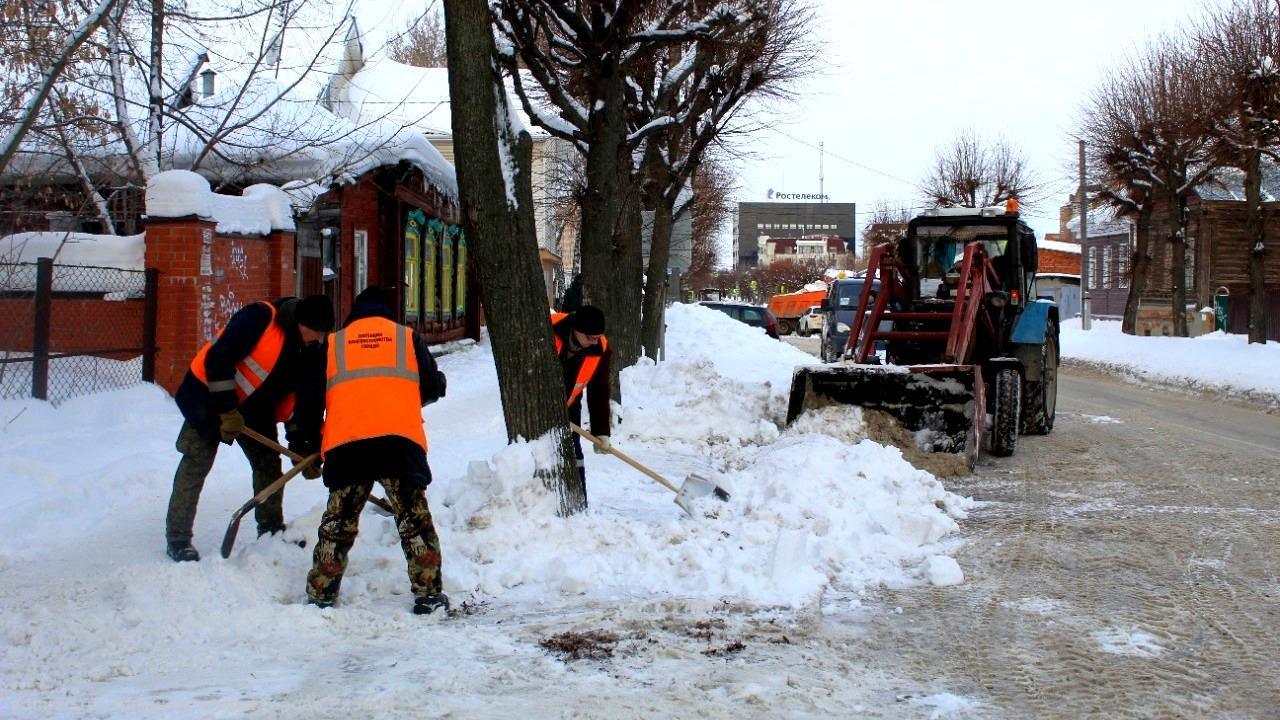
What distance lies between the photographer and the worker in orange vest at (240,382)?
5.53 metres

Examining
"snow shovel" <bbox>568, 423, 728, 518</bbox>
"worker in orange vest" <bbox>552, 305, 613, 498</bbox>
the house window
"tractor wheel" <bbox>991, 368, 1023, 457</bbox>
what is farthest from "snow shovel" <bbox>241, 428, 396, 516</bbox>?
the house window

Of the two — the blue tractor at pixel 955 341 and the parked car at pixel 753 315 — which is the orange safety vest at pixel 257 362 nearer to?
the blue tractor at pixel 955 341

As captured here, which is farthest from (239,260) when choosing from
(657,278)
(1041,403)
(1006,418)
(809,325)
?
(809,325)

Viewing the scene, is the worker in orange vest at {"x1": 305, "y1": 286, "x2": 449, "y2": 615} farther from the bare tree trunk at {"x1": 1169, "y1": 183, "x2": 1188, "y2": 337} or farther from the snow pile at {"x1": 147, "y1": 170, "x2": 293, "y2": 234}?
the bare tree trunk at {"x1": 1169, "y1": 183, "x2": 1188, "y2": 337}

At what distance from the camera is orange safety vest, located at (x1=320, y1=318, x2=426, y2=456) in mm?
5113

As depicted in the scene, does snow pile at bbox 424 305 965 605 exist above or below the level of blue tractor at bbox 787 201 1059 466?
below

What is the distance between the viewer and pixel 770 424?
11234mm

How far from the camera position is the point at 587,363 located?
24.5ft

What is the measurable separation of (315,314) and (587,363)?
230 cm

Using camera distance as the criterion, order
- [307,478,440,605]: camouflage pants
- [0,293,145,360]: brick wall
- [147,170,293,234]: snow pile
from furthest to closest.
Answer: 1. [147,170,293,234]: snow pile
2. [0,293,145,360]: brick wall
3. [307,478,440,605]: camouflage pants

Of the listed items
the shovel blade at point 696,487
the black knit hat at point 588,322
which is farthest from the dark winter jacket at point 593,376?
the shovel blade at point 696,487

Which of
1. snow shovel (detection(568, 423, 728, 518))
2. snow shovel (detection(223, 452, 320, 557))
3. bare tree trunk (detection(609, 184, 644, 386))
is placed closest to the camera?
snow shovel (detection(223, 452, 320, 557))

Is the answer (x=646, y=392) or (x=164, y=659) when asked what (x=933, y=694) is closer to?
(x=164, y=659)

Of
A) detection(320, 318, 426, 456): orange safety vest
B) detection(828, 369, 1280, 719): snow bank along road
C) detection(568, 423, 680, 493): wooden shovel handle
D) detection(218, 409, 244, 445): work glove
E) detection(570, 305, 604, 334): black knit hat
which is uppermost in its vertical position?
detection(570, 305, 604, 334): black knit hat
